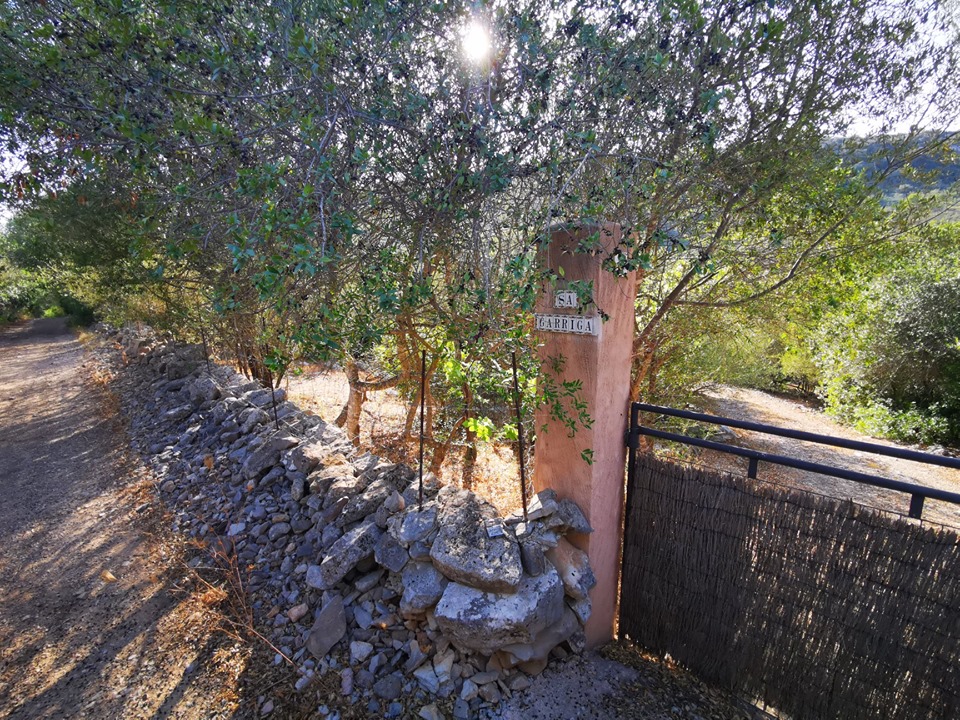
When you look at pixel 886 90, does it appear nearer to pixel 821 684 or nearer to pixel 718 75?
pixel 718 75

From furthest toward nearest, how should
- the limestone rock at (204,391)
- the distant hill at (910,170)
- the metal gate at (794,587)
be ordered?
the limestone rock at (204,391), the distant hill at (910,170), the metal gate at (794,587)

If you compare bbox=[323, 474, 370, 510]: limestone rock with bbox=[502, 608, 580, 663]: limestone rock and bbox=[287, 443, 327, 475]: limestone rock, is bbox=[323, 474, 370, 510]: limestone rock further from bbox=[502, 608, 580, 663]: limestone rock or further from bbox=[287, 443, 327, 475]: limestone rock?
bbox=[502, 608, 580, 663]: limestone rock

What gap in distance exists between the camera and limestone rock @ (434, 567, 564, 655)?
2.46m

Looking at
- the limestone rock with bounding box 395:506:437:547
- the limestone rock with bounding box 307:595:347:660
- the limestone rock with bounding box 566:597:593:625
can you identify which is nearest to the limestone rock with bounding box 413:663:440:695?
the limestone rock with bounding box 307:595:347:660

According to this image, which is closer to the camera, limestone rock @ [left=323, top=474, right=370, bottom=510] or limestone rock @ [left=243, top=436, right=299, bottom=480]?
limestone rock @ [left=323, top=474, right=370, bottom=510]

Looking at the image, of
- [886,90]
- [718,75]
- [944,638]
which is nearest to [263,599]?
[944,638]

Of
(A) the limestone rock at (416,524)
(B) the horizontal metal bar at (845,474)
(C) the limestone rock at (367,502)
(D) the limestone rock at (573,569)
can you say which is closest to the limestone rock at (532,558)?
(D) the limestone rock at (573,569)

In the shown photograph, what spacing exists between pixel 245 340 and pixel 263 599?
4.86 meters

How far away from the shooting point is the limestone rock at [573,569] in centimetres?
270

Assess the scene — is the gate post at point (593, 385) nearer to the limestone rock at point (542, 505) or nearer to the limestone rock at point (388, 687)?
the limestone rock at point (542, 505)

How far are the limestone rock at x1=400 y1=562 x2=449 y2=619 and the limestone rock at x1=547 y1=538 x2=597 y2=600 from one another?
24.9 inches

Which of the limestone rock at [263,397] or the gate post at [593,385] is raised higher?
the gate post at [593,385]

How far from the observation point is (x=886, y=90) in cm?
370

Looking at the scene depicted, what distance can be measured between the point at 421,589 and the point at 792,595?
1.89 metres
